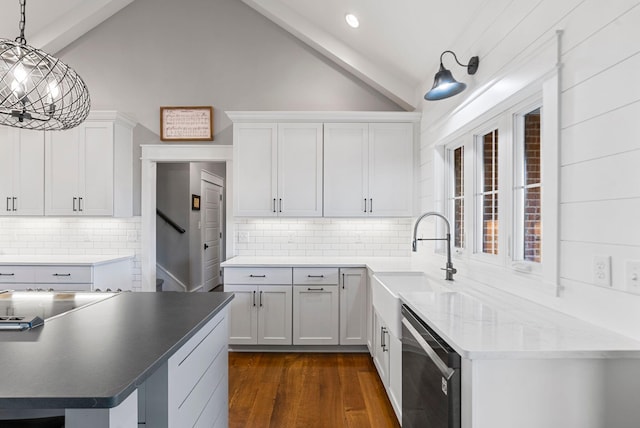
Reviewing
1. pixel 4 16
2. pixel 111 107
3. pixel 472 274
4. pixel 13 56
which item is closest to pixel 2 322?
pixel 13 56

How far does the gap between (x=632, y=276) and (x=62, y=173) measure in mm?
4542

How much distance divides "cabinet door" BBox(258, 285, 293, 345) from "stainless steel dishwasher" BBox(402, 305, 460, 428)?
5.43 ft

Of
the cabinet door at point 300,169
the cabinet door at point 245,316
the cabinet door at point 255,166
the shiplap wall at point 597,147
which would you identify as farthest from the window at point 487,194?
the cabinet door at point 245,316

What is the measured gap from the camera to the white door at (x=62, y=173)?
11.9ft

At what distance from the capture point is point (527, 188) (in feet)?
6.23

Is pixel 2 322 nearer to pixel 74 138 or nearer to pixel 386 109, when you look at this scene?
pixel 74 138

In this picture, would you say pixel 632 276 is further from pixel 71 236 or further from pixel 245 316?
pixel 71 236

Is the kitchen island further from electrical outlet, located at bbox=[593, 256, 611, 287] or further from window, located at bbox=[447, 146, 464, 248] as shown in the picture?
window, located at bbox=[447, 146, 464, 248]

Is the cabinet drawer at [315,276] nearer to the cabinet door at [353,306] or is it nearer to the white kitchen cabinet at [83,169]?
the cabinet door at [353,306]

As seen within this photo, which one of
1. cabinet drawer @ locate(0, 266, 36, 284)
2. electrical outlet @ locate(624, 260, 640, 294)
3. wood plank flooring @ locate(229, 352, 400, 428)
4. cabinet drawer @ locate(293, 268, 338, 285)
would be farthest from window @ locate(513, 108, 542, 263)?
cabinet drawer @ locate(0, 266, 36, 284)

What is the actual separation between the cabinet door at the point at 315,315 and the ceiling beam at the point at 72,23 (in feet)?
12.0

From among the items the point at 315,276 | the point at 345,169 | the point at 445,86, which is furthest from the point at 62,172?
the point at 445,86

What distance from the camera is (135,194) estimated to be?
3.97 m

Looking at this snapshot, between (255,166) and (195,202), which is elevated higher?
(255,166)
